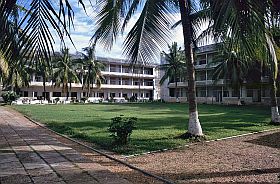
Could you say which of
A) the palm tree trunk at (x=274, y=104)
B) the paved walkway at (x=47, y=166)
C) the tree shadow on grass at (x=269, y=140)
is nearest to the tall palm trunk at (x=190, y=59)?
the tree shadow on grass at (x=269, y=140)

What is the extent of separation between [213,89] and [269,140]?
41.9m

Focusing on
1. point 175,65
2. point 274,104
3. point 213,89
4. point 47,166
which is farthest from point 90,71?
point 47,166

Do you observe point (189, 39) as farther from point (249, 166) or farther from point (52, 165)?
point (52, 165)

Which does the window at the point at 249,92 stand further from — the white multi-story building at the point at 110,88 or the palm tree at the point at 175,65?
the white multi-story building at the point at 110,88

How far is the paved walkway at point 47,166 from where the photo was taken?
575 centimetres

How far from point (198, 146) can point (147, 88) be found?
63360 millimetres

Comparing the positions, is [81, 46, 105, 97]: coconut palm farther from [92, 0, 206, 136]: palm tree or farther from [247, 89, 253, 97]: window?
[92, 0, 206, 136]: palm tree

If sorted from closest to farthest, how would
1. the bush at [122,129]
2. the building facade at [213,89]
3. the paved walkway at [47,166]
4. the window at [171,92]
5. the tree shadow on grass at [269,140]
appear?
the paved walkway at [47,166] < the bush at [122,129] < the tree shadow on grass at [269,140] < the building facade at [213,89] < the window at [171,92]

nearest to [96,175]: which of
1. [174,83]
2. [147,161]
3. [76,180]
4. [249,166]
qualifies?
[76,180]

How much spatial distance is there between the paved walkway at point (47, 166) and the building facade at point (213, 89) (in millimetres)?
34553

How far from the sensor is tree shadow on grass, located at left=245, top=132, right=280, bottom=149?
33.5ft

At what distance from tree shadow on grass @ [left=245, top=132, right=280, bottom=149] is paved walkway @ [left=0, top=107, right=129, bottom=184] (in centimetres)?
592

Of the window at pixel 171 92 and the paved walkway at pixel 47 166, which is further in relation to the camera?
the window at pixel 171 92

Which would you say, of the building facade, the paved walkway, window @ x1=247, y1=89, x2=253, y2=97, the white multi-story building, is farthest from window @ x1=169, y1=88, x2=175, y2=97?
the paved walkway
